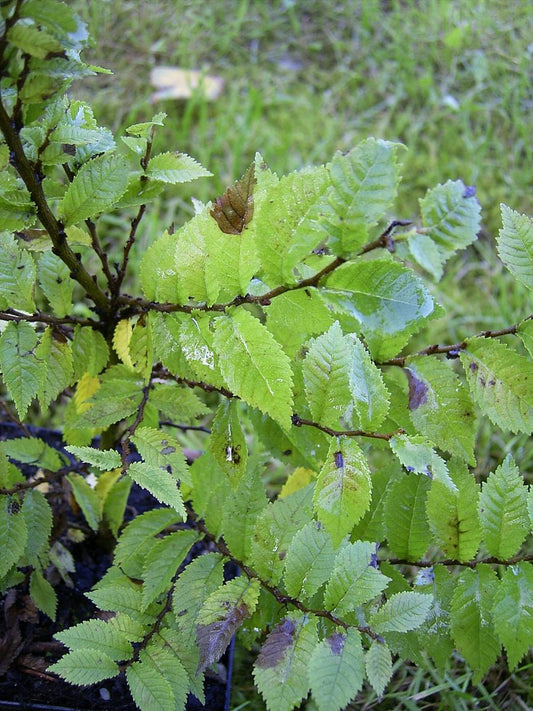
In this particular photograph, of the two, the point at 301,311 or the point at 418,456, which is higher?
the point at 301,311

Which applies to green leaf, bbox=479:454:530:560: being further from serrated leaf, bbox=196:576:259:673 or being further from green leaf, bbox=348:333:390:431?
serrated leaf, bbox=196:576:259:673

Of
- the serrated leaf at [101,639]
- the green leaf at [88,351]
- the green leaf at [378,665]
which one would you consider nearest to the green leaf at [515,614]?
the green leaf at [378,665]

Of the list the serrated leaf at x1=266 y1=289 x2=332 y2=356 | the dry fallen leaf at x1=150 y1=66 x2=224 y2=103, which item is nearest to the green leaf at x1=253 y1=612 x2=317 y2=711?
the serrated leaf at x1=266 y1=289 x2=332 y2=356

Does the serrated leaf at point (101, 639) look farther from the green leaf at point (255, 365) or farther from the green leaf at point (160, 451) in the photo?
the green leaf at point (255, 365)

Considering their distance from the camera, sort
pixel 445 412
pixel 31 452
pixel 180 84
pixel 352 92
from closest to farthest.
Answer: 1. pixel 445 412
2. pixel 31 452
3. pixel 180 84
4. pixel 352 92

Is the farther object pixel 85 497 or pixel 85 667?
pixel 85 497

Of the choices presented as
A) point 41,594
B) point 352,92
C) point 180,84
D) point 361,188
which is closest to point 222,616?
point 41,594

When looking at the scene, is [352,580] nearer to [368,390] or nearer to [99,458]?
[368,390]
